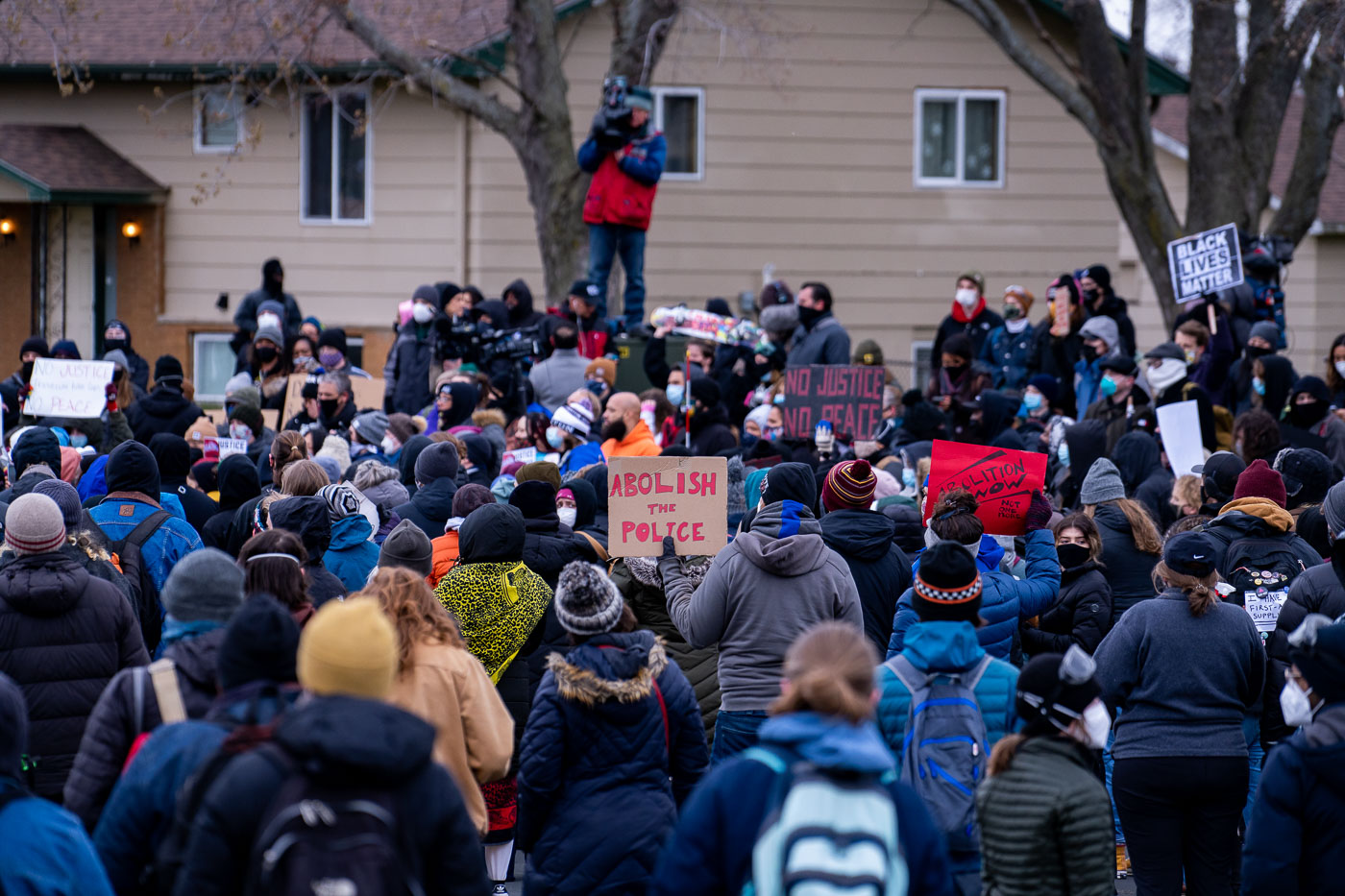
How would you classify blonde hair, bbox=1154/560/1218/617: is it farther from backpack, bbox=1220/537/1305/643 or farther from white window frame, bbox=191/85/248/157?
white window frame, bbox=191/85/248/157

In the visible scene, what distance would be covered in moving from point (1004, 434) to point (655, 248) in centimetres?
1078

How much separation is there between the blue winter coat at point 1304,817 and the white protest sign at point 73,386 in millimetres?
9107

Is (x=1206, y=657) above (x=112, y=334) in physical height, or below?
below

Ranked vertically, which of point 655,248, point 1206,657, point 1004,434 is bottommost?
point 1206,657

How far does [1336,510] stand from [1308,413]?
4361 millimetres

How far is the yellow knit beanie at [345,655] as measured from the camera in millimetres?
3566

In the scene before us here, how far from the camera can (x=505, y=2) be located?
2111 cm

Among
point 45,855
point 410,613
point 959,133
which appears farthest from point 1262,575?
point 959,133

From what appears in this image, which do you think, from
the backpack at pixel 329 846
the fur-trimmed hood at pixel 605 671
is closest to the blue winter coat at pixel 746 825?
the backpack at pixel 329 846

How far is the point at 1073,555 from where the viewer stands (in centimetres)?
738

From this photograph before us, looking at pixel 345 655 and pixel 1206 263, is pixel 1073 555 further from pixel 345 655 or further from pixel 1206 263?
pixel 1206 263

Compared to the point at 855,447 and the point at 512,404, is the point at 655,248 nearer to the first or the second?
the point at 512,404

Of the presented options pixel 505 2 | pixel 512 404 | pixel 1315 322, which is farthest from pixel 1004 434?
pixel 1315 322

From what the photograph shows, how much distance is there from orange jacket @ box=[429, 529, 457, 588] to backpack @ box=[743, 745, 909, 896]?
3.97 m
